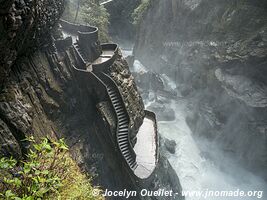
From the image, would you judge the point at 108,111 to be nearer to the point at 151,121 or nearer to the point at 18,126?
the point at 151,121

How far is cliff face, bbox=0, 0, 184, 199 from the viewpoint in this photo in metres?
12.5

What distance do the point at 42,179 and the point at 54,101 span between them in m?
12.8

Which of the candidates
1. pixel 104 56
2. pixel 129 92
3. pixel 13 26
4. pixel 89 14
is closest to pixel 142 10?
pixel 89 14

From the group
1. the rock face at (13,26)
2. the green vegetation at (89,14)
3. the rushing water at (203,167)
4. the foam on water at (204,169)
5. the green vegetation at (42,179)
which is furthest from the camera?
the green vegetation at (89,14)

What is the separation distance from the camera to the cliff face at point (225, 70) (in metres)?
31.2

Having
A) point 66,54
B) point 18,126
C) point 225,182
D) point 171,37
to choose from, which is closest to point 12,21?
point 18,126

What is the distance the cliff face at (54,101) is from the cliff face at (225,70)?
40.7 feet

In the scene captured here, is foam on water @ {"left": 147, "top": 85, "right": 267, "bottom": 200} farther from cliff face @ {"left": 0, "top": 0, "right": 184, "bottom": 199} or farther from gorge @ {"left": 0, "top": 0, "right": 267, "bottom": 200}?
cliff face @ {"left": 0, "top": 0, "right": 184, "bottom": 199}

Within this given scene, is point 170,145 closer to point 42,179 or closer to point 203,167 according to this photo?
point 203,167

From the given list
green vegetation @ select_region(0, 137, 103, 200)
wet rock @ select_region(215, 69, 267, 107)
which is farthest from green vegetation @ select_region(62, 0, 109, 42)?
green vegetation @ select_region(0, 137, 103, 200)

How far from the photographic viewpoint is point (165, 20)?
51.7 m

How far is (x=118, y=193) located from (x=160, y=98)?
23949 millimetres

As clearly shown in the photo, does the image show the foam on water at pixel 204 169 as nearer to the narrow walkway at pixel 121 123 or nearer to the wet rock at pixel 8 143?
the narrow walkway at pixel 121 123

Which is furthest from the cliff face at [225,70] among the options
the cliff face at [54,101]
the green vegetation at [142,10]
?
the cliff face at [54,101]
